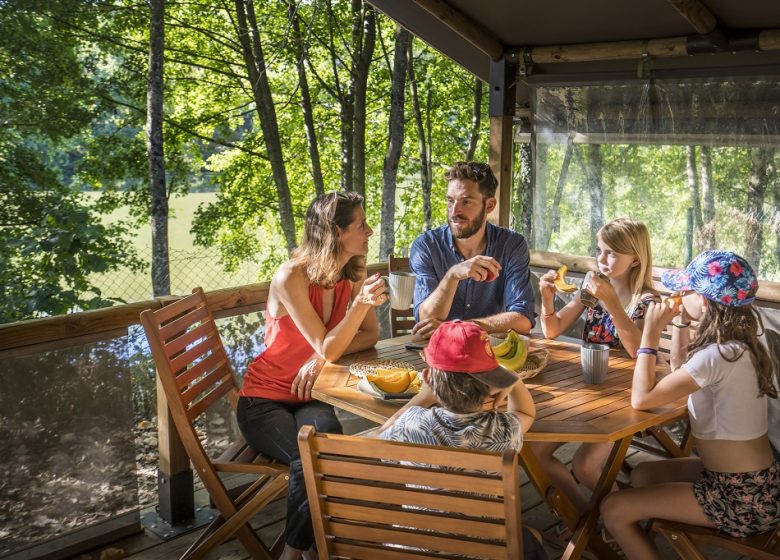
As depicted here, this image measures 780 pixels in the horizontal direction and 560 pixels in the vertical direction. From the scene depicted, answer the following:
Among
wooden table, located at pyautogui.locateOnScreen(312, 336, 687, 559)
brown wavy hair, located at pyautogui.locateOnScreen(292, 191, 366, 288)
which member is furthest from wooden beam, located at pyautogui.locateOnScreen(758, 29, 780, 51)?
brown wavy hair, located at pyautogui.locateOnScreen(292, 191, 366, 288)

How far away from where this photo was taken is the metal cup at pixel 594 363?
8.77 feet

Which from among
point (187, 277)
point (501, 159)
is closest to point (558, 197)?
point (501, 159)

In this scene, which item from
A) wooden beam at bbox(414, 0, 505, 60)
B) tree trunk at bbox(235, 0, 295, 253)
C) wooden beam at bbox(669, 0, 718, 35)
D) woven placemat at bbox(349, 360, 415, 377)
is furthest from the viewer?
tree trunk at bbox(235, 0, 295, 253)

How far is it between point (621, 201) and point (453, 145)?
1057cm

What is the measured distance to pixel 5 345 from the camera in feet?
9.23

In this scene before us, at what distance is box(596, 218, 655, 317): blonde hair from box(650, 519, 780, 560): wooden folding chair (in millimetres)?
1025

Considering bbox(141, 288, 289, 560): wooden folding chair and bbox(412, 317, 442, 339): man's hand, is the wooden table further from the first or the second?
bbox(141, 288, 289, 560): wooden folding chair

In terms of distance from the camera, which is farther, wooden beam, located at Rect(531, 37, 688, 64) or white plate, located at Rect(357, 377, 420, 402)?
wooden beam, located at Rect(531, 37, 688, 64)

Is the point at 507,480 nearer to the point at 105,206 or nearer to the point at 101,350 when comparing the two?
the point at 101,350

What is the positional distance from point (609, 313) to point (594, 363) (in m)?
0.39

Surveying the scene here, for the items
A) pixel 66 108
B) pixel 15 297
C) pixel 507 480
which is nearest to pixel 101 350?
pixel 507 480

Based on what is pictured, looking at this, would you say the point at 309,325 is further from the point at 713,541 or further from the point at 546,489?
the point at 713,541

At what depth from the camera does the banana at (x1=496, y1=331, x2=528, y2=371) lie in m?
2.73

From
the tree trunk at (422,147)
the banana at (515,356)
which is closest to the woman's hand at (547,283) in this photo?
the banana at (515,356)
